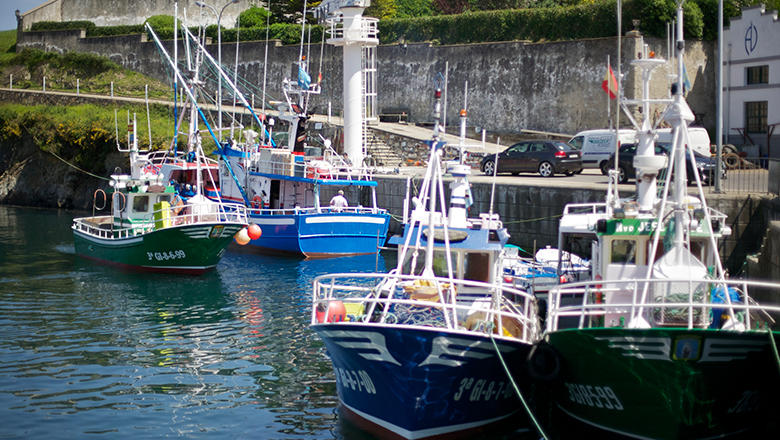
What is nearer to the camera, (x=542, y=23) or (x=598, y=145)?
(x=598, y=145)

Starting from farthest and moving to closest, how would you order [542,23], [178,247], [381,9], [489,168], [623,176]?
[381,9]
[542,23]
[489,168]
[623,176]
[178,247]

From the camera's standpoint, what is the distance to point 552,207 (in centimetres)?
2494

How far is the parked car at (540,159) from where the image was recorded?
28750 millimetres

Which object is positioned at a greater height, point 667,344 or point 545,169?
point 545,169

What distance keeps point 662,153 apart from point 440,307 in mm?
15014

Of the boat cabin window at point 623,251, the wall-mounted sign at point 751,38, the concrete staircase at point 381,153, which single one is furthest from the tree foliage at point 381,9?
the boat cabin window at point 623,251

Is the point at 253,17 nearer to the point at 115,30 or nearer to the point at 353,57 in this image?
the point at 115,30

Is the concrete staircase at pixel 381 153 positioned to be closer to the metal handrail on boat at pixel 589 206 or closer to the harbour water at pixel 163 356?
the harbour water at pixel 163 356

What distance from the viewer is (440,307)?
1082cm

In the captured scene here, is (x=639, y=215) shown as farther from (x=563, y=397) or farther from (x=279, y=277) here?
(x=279, y=277)

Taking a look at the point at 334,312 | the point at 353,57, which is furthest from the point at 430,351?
the point at 353,57

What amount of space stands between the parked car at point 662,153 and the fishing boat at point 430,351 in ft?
41.1

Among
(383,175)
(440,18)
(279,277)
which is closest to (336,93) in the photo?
(440,18)

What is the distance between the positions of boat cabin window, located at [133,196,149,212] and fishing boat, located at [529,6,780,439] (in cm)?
1554
